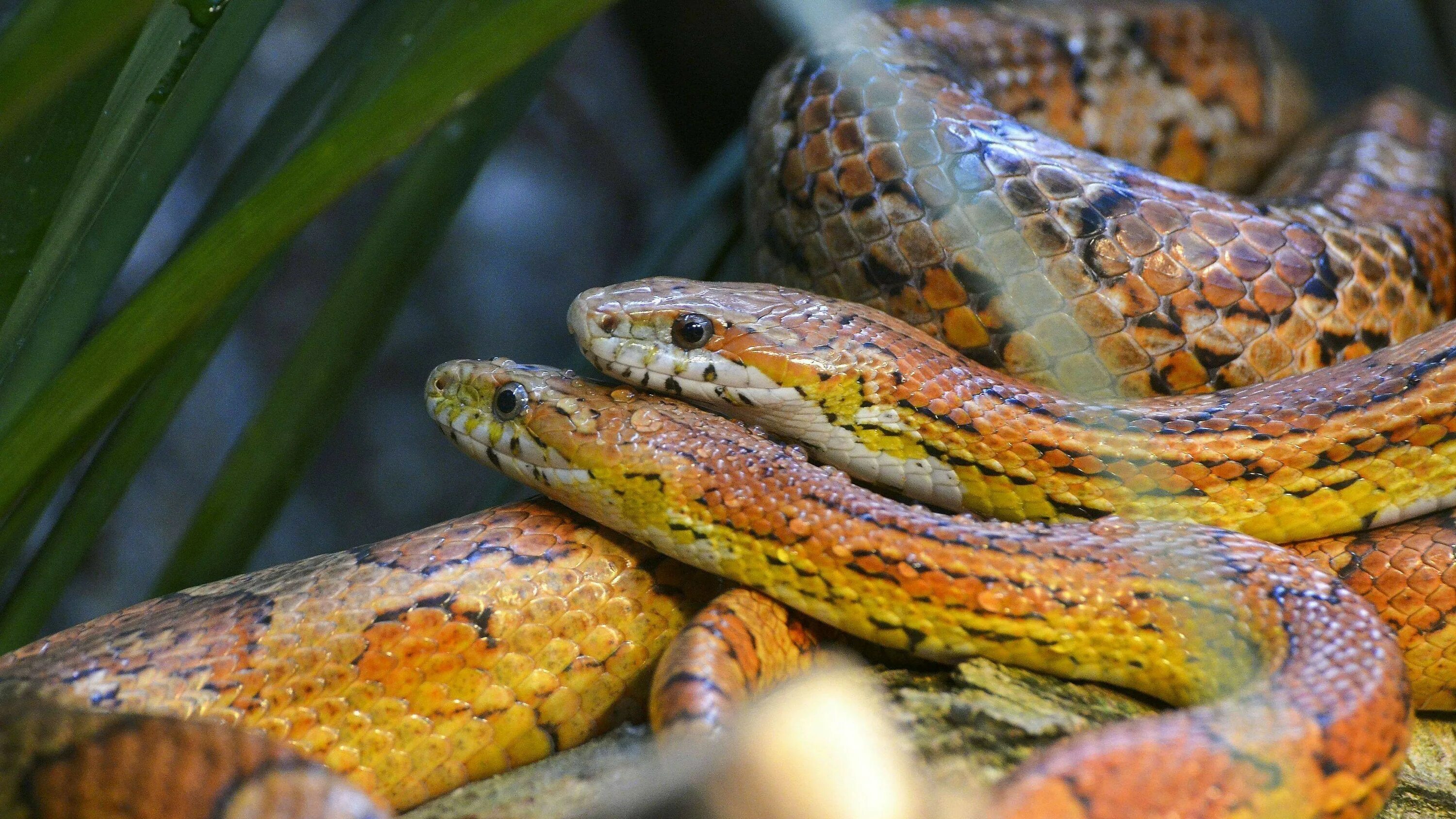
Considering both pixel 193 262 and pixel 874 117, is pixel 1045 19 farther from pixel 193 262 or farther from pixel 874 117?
pixel 193 262

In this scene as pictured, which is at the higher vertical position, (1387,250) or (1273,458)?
(1387,250)

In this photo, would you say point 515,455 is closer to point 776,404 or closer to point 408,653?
point 408,653

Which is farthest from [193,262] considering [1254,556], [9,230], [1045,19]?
[1045,19]

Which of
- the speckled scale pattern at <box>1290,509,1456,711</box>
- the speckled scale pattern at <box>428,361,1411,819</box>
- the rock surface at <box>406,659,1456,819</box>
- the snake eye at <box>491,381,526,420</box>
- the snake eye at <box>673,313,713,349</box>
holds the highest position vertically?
the snake eye at <box>673,313,713,349</box>

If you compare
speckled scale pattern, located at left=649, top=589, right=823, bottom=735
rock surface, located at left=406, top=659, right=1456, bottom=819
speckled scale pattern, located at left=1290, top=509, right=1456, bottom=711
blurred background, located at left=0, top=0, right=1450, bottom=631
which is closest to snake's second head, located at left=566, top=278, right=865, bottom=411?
speckled scale pattern, located at left=649, top=589, right=823, bottom=735

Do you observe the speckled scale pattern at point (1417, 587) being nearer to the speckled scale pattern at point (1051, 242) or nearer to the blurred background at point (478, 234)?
the speckled scale pattern at point (1051, 242)

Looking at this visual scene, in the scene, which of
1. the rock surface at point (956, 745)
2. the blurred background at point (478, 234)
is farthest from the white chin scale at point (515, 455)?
the blurred background at point (478, 234)

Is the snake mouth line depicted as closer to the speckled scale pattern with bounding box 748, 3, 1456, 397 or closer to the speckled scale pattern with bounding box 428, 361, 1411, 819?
the speckled scale pattern with bounding box 428, 361, 1411, 819
